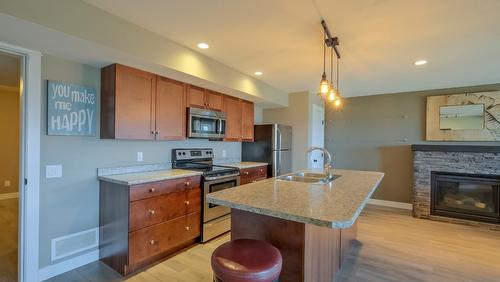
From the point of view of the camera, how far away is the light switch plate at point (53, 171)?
7.26 ft

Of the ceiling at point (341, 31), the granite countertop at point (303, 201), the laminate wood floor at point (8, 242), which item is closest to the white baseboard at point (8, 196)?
the laminate wood floor at point (8, 242)

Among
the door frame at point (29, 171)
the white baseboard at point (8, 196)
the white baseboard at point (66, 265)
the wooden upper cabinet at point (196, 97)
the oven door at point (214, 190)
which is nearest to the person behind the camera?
the door frame at point (29, 171)

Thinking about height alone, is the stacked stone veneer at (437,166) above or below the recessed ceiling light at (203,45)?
below

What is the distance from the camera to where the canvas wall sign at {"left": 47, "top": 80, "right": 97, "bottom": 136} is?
7.34 ft

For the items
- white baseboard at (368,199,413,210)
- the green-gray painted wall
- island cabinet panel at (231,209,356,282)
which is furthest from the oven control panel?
white baseboard at (368,199,413,210)

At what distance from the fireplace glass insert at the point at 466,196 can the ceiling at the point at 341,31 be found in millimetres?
1752

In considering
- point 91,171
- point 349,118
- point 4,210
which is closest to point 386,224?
point 349,118

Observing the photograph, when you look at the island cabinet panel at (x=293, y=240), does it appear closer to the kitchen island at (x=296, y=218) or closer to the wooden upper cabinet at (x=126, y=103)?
the kitchen island at (x=296, y=218)

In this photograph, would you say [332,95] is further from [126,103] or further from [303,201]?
[126,103]

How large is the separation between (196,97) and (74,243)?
85.7 inches

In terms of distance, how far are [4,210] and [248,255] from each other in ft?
17.2

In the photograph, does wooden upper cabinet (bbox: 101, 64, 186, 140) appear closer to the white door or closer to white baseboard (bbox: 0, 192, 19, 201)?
the white door

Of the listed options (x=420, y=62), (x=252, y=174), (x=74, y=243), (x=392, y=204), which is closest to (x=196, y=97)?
(x=252, y=174)

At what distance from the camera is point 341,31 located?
2.25 meters
